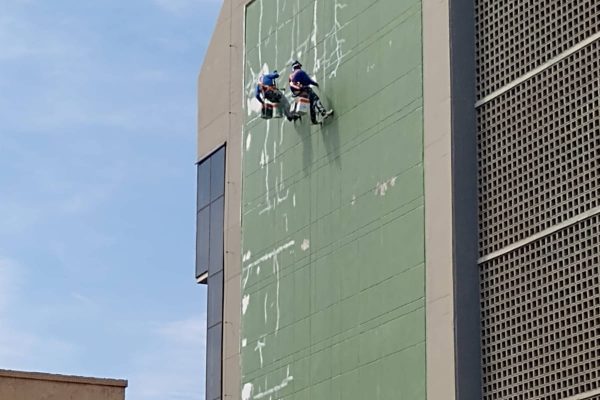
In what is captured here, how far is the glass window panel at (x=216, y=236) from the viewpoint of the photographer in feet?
169

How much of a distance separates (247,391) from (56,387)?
539 cm

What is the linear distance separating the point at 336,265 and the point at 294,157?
4415 millimetres

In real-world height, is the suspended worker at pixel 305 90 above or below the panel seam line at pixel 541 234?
above

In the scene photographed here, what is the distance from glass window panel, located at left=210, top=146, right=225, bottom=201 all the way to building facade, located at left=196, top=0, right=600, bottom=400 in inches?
26.5

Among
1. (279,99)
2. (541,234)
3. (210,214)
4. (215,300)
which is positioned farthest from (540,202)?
(210,214)

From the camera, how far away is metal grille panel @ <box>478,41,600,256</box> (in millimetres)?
35656

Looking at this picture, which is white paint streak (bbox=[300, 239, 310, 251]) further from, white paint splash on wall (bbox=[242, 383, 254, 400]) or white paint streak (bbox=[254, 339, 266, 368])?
white paint splash on wall (bbox=[242, 383, 254, 400])

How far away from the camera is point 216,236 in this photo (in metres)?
51.9

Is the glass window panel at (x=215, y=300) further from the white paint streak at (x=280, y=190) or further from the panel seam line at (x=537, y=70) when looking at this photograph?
the panel seam line at (x=537, y=70)

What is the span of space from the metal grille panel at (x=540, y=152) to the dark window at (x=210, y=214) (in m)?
14.0

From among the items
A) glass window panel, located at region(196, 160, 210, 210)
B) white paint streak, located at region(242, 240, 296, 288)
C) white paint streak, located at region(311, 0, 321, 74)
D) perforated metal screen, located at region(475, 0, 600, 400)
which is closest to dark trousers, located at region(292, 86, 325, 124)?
white paint streak, located at region(311, 0, 321, 74)

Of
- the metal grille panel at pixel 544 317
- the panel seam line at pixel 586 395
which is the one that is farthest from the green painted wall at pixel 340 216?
the panel seam line at pixel 586 395

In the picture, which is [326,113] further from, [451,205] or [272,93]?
[451,205]

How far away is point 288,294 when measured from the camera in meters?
45.9
